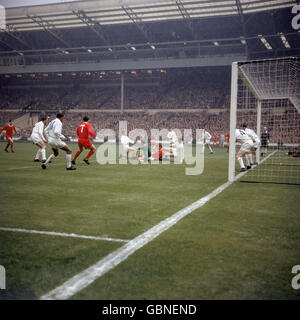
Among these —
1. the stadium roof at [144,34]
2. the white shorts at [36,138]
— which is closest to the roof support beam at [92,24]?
the stadium roof at [144,34]

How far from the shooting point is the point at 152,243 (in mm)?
3422

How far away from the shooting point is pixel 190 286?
247cm

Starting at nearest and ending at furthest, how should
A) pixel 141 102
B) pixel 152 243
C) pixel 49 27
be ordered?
pixel 152 243 → pixel 49 27 → pixel 141 102

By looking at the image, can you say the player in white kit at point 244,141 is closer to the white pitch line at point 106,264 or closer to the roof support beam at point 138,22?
the white pitch line at point 106,264

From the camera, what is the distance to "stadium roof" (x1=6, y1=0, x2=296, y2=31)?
31422 millimetres

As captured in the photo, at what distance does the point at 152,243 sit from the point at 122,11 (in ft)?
123

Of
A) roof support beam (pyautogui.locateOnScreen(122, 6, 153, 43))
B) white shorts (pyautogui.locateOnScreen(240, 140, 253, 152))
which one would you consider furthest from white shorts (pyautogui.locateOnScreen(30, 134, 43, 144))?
roof support beam (pyautogui.locateOnScreen(122, 6, 153, 43))

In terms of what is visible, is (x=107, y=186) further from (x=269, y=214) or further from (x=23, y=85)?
(x=23, y=85)

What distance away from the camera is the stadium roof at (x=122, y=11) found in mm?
31422

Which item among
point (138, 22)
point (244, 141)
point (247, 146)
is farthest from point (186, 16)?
point (247, 146)

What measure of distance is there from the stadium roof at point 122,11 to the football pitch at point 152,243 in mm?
30284

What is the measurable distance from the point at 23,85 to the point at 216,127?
36.3 meters

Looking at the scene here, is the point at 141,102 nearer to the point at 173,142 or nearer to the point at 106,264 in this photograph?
the point at 173,142

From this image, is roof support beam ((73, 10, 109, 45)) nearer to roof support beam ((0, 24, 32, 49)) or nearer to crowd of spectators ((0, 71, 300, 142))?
crowd of spectators ((0, 71, 300, 142))
